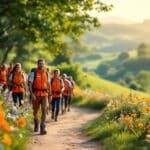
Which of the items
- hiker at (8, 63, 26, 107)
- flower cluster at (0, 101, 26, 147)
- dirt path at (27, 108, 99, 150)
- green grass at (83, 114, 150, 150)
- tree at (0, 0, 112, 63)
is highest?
tree at (0, 0, 112, 63)

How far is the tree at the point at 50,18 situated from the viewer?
30533 millimetres

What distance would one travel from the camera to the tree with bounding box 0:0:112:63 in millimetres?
30533

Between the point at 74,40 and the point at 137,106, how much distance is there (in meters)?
14.9

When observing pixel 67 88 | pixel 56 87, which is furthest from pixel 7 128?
pixel 67 88

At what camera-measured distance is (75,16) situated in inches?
1257

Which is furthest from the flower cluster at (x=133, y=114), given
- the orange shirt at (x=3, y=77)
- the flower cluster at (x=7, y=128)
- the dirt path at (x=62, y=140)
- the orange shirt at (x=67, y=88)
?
the orange shirt at (x=3, y=77)

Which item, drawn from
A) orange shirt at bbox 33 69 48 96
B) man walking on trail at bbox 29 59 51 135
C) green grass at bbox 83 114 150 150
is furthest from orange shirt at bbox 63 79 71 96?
orange shirt at bbox 33 69 48 96

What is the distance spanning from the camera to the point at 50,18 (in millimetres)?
31766

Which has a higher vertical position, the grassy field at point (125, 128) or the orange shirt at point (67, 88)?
the orange shirt at point (67, 88)

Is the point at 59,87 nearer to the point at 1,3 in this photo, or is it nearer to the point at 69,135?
the point at 69,135

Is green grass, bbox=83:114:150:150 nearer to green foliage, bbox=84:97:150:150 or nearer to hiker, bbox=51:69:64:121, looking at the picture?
green foliage, bbox=84:97:150:150

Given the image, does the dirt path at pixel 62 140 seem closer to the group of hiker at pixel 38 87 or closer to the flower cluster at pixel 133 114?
the group of hiker at pixel 38 87

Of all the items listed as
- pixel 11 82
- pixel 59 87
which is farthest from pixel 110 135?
pixel 59 87

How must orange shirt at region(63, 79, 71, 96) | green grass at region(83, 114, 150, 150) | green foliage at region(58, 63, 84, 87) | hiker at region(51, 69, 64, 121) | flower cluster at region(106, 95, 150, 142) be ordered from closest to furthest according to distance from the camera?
1. green grass at region(83, 114, 150, 150)
2. flower cluster at region(106, 95, 150, 142)
3. hiker at region(51, 69, 64, 121)
4. orange shirt at region(63, 79, 71, 96)
5. green foliage at region(58, 63, 84, 87)
